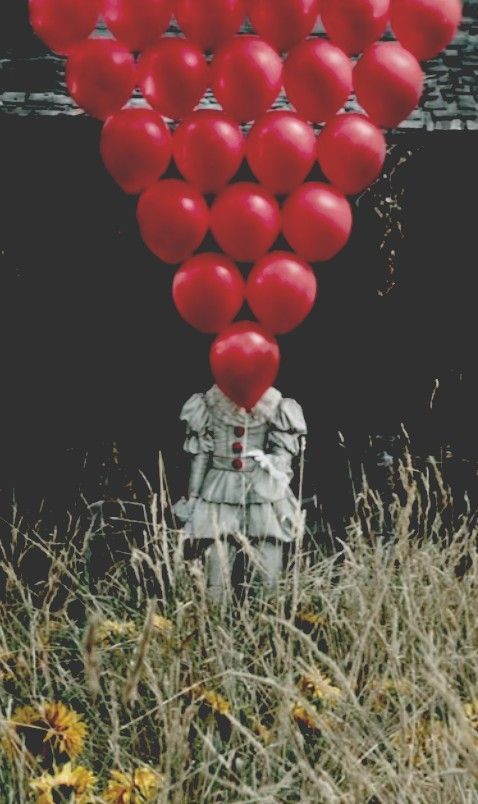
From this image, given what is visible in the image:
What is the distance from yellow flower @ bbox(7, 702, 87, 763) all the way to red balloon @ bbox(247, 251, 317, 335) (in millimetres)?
1204

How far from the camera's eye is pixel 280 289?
2.37 m

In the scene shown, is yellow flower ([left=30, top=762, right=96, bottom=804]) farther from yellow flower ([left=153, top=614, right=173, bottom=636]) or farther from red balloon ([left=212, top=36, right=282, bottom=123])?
red balloon ([left=212, top=36, right=282, bottom=123])

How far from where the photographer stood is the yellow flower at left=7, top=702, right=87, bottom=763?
6.20 ft

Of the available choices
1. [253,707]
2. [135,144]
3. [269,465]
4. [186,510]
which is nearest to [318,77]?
[135,144]

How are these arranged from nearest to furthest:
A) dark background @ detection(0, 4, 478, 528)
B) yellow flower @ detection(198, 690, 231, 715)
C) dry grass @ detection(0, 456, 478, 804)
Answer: dry grass @ detection(0, 456, 478, 804), yellow flower @ detection(198, 690, 231, 715), dark background @ detection(0, 4, 478, 528)

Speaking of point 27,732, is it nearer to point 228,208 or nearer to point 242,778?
point 242,778

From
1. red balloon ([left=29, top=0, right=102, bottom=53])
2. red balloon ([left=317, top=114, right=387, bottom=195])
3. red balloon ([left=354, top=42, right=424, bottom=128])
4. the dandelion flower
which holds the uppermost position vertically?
red balloon ([left=29, top=0, right=102, bottom=53])

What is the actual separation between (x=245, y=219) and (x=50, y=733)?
4.66ft

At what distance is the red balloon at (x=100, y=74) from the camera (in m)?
2.22

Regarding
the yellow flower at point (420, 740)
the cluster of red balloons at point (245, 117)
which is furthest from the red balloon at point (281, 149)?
the yellow flower at point (420, 740)

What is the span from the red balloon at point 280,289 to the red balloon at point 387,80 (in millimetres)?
479

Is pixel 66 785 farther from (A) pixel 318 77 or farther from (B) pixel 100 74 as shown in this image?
(A) pixel 318 77

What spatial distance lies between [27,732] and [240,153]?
1.63 m

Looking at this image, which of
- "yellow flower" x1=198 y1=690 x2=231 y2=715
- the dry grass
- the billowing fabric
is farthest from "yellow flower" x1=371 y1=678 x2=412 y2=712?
the billowing fabric
